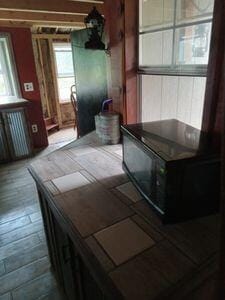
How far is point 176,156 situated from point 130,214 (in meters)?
0.33

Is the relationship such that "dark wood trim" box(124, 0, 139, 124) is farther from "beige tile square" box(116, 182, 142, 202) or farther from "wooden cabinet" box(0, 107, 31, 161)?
"wooden cabinet" box(0, 107, 31, 161)

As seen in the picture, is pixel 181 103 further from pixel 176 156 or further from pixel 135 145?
pixel 176 156

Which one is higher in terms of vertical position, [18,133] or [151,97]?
[151,97]

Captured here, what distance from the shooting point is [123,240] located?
0.89 meters

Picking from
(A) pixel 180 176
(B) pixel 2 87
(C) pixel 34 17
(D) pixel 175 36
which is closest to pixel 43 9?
(C) pixel 34 17

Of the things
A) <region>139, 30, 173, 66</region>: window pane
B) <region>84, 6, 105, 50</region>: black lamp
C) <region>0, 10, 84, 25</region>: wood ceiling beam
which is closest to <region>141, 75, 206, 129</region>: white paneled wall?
<region>139, 30, 173, 66</region>: window pane

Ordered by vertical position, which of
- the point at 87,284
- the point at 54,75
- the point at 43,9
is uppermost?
the point at 43,9

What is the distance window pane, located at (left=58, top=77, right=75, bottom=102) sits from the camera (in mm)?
5914

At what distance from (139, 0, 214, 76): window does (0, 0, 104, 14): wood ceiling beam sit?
5.51 ft

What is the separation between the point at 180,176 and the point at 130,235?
30cm

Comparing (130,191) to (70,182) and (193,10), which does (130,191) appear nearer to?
(70,182)

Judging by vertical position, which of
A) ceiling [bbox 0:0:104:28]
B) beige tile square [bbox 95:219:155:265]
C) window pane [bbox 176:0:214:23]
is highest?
ceiling [bbox 0:0:104:28]

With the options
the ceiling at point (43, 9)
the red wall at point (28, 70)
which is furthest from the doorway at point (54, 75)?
the ceiling at point (43, 9)

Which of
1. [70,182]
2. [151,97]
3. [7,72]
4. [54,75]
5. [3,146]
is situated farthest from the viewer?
[54,75]
